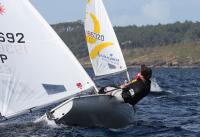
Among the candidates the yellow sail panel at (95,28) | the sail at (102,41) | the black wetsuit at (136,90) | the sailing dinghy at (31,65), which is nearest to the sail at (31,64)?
the sailing dinghy at (31,65)

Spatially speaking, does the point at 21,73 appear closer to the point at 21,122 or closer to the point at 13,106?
the point at 13,106

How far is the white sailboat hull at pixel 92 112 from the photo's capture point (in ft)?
49.2

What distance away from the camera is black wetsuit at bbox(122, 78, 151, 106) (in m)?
15.6

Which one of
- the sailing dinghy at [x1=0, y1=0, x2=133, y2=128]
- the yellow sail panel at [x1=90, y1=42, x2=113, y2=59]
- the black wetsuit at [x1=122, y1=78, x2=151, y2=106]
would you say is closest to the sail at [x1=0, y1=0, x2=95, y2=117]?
the sailing dinghy at [x1=0, y1=0, x2=133, y2=128]

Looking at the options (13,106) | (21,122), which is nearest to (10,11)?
(13,106)

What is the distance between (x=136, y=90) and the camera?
15.7m

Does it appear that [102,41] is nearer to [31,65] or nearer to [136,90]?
[136,90]

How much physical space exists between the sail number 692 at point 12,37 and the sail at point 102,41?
13.6 meters

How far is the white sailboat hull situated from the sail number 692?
238 cm

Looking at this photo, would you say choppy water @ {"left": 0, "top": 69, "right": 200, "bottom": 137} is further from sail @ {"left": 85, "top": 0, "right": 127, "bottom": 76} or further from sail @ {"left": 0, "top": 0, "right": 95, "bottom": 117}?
sail @ {"left": 85, "top": 0, "right": 127, "bottom": 76}

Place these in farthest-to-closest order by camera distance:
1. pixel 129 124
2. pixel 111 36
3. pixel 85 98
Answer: pixel 111 36 → pixel 129 124 → pixel 85 98

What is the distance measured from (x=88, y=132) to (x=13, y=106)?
7.90 ft

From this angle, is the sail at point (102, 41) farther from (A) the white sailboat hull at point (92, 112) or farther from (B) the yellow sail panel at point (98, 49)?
(A) the white sailboat hull at point (92, 112)

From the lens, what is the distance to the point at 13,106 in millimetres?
14117
